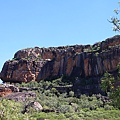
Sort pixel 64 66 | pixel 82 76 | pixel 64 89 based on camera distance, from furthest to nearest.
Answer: pixel 64 66 → pixel 82 76 → pixel 64 89

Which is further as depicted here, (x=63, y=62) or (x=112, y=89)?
(x=63, y=62)

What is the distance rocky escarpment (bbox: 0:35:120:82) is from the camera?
213ft

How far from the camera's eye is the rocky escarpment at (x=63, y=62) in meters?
64.8

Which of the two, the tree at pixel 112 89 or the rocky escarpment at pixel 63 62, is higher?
the rocky escarpment at pixel 63 62

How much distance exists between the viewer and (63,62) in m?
75.2

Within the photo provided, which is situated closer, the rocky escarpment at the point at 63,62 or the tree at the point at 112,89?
the tree at the point at 112,89

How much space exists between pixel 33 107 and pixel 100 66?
2775 cm

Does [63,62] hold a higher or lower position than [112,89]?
higher

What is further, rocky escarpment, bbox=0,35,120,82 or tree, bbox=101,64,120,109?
rocky escarpment, bbox=0,35,120,82

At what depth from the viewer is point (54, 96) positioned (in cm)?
5822

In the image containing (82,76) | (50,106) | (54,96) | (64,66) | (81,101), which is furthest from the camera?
(64,66)

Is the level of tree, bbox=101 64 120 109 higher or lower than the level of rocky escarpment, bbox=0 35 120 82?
lower

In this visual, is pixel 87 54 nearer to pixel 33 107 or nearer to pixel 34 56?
pixel 34 56

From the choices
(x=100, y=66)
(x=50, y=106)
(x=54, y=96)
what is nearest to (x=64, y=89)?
(x=54, y=96)
